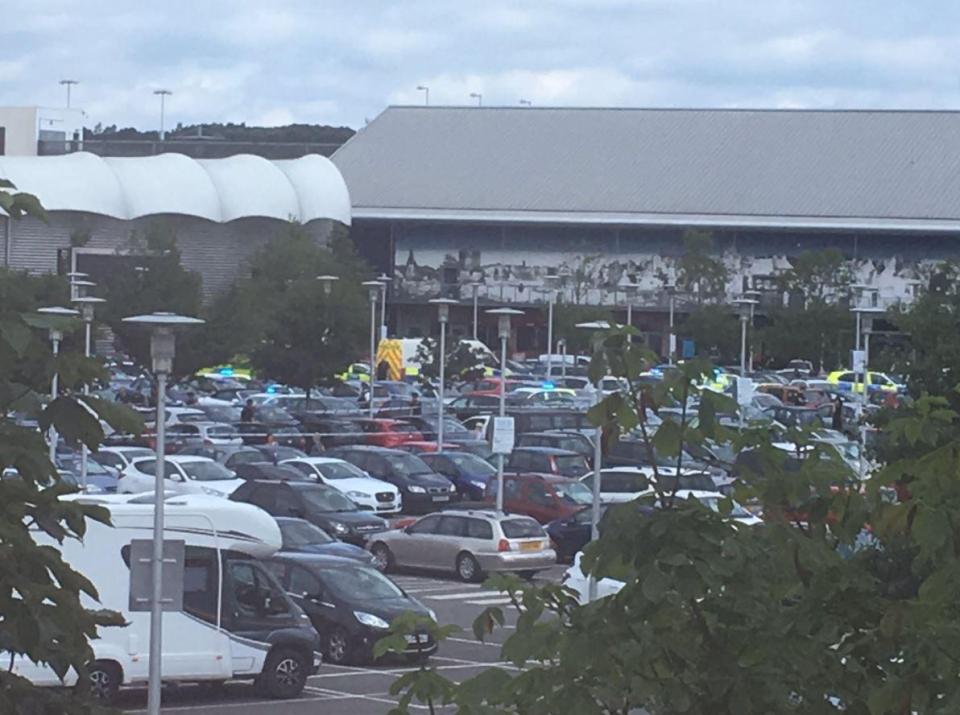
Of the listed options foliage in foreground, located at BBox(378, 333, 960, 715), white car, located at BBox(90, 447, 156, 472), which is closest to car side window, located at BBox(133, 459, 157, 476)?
white car, located at BBox(90, 447, 156, 472)

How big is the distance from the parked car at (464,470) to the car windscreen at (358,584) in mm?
15934

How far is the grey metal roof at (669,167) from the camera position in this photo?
8294cm

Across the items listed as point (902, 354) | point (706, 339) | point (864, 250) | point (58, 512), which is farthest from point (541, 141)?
point (58, 512)

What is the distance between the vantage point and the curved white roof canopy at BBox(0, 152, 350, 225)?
258 feet

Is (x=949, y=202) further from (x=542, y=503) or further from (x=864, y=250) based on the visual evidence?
(x=542, y=503)

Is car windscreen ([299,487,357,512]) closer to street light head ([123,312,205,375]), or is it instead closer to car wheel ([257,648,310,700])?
car wheel ([257,648,310,700])

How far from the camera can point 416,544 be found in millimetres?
30328

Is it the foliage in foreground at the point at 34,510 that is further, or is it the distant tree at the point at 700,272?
the distant tree at the point at 700,272

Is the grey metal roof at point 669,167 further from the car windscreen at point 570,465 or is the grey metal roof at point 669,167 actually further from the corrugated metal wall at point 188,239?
the car windscreen at point 570,465

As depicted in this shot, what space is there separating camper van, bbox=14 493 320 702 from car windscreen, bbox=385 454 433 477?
18.4 meters

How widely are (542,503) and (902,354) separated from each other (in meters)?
12.4

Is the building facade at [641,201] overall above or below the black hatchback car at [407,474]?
above

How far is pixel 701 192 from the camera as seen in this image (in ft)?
278

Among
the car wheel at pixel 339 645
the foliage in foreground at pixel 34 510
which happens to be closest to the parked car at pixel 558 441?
the car wheel at pixel 339 645
